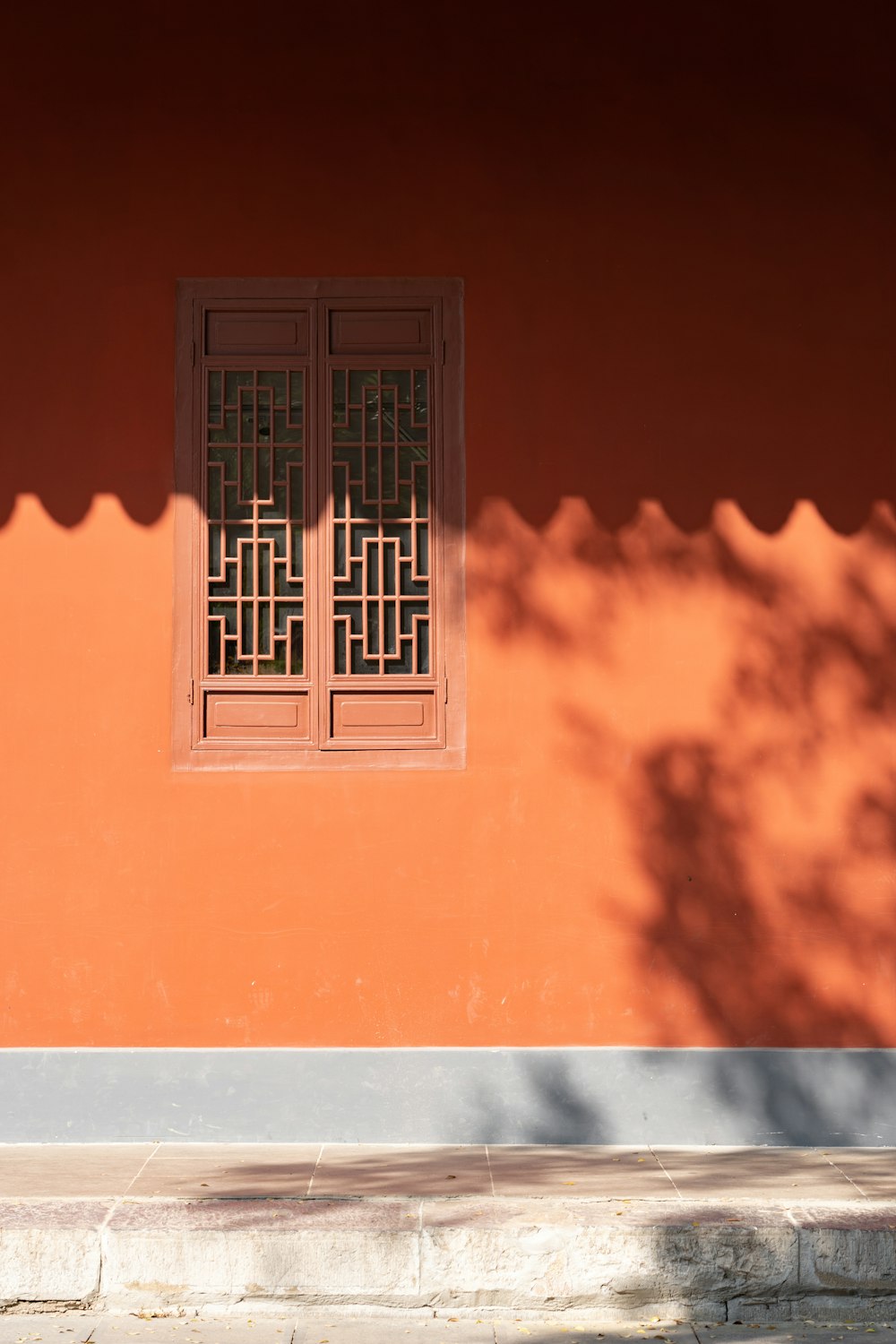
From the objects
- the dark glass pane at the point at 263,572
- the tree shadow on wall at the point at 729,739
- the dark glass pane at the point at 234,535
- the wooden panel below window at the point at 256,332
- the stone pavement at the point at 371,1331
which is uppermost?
the wooden panel below window at the point at 256,332

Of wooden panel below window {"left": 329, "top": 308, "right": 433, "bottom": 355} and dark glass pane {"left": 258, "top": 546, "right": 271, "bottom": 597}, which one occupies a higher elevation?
wooden panel below window {"left": 329, "top": 308, "right": 433, "bottom": 355}

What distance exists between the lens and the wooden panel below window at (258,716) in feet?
16.2

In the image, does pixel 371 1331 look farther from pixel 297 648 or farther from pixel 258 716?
pixel 297 648

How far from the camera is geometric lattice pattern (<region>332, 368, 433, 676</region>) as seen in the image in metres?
5.00

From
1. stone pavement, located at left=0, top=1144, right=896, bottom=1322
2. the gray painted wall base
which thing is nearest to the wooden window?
the gray painted wall base

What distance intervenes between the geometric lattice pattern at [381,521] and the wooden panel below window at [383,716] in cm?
9

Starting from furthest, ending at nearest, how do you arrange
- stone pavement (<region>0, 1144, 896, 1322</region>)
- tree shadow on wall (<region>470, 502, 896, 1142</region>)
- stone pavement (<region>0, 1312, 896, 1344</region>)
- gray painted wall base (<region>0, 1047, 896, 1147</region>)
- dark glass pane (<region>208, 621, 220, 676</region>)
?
dark glass pane (<region>208, 621, 220, 676</region>) → tree shadow on wall (<region>470, 502, 896, 1142</region>) → gray painted wall base (<region>0, 1047, 896, 1147</region>) → stone pavement (<region>0, 1144, 896, 1322</region>) → stone pavement (<region>0, 1312, 896, 1344</region>)

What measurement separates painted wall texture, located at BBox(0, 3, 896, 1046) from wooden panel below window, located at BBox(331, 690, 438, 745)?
0.16 meters

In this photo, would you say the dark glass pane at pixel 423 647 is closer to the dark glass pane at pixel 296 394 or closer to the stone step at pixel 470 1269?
the dark glass pane at pixel 296 394

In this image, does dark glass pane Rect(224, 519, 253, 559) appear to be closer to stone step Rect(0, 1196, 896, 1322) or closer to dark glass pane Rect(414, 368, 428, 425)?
dark glass pane Rect(414, 368, 428, 425)

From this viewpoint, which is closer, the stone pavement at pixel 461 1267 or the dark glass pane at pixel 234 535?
the stone pavement at pixel 461 1267

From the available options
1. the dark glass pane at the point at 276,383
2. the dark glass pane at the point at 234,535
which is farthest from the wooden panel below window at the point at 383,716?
the dark glass pane at the point at 276,383

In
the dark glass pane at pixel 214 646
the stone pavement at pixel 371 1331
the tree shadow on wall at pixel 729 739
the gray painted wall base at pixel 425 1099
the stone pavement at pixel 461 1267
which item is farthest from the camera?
the dark glass pane at pixel 214 646

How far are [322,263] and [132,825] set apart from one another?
211cm
